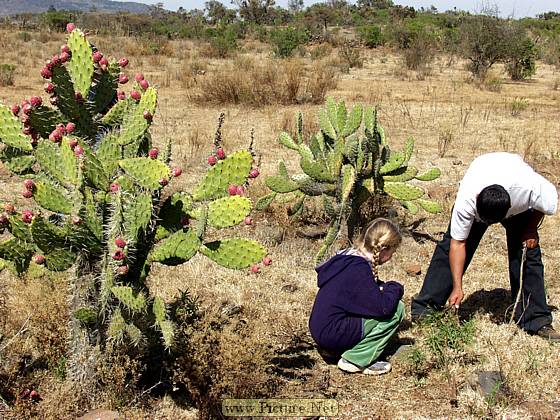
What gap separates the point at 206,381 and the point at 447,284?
5.68ft

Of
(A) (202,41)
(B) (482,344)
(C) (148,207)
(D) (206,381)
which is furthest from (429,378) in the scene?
(A) (202,41)

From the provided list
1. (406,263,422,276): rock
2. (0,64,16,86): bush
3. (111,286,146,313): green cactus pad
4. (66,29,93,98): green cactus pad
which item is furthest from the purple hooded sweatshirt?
(0,64,16,86): bush

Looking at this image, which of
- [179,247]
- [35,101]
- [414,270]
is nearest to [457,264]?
[414,270]

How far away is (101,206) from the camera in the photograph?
3104 millimetres

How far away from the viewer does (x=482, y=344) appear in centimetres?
405

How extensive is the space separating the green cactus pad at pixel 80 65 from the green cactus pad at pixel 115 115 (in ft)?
0.54

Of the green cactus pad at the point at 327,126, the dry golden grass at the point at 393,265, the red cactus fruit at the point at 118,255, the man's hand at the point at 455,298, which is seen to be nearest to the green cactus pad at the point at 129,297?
the red cactus fruit at the point at 118,255

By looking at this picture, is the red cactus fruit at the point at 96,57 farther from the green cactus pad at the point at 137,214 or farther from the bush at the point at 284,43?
the bush at the point at 284,43

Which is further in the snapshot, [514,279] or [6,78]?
[6,78]

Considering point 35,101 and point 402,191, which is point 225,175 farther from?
point 402,191

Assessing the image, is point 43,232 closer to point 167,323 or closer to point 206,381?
point 167,323

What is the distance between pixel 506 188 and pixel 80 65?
237 centimetres

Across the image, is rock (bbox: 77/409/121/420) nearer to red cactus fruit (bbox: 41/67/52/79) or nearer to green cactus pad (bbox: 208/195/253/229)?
green cactus pad (bbox: 208/195/253/229)

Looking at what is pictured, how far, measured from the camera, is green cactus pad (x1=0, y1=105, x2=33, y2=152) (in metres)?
3.23
